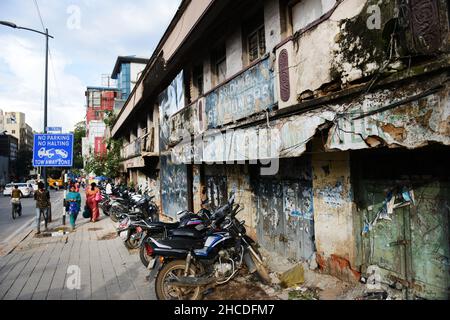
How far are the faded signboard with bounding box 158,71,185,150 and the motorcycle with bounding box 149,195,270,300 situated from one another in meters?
6.49

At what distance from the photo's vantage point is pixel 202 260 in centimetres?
479

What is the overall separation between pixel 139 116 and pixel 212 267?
1707 centimetres

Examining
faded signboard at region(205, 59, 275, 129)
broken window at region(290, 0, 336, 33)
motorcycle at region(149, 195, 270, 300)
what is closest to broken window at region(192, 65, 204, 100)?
faded signboard at region(205, 59, 275, 129)

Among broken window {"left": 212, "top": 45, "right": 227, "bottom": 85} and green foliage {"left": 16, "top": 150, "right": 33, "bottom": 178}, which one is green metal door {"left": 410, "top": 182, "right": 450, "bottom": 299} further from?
green foliage {"left": 16, "top": 150, "right": 33, "bottom": 178}

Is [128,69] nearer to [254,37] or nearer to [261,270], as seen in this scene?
[254,37]

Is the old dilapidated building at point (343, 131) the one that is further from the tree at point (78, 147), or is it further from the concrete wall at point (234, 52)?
the tree at point (78, 147)

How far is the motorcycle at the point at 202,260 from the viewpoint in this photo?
4488 mm

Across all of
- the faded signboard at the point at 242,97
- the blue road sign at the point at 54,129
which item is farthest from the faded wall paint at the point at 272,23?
the blue road sign at the point at 54,129

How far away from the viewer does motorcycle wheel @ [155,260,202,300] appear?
4.46 metres

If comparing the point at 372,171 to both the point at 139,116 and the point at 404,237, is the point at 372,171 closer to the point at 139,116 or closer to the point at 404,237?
the point at 404,237

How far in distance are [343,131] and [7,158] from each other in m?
71.3

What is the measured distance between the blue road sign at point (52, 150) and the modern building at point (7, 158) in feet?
160

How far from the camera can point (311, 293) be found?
4.73 m

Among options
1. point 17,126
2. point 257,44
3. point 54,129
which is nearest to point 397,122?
point 257,44
